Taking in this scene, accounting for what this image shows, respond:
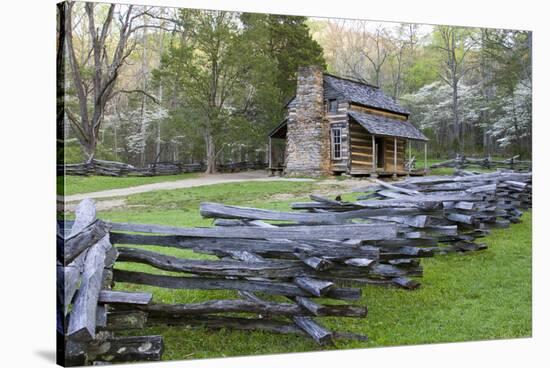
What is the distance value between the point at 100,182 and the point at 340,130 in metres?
2.35

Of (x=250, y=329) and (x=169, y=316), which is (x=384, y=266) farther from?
(x=169, y=316)

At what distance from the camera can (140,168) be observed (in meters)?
5.61

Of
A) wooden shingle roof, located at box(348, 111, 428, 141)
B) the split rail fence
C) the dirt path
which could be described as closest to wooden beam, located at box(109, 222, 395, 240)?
the split rail fence

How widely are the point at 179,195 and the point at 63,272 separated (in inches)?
47.6

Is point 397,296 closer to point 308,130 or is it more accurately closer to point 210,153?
point 308,130

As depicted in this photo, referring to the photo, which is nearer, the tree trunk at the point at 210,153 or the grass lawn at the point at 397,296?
the grass lawn at the point at 397,296

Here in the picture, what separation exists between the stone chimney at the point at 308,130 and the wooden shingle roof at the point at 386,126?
0.34 metres

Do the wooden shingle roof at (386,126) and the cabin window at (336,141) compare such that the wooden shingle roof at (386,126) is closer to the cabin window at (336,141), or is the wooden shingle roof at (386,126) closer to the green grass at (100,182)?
the cabin window at (336,141)

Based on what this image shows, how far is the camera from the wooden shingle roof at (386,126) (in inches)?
252

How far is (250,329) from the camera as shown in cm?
559

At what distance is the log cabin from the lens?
623 centimetres

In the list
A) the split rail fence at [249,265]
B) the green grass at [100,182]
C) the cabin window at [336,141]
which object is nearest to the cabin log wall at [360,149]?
the cabin window at [336,141]

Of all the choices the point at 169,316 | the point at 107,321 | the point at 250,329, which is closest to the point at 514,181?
the point at 250,329

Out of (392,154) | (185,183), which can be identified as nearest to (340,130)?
(392,154)
